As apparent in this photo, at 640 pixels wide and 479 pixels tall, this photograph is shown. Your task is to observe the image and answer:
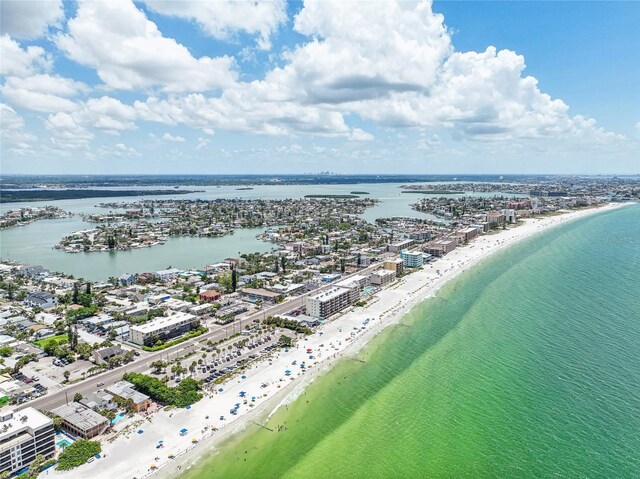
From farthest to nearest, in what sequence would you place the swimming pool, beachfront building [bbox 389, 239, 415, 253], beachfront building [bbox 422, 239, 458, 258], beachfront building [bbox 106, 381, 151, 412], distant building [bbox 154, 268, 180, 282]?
beachfront building [bbox 389, 239, 415, 253]
beachfront building [bbox 422, 239, 458, 258]
distant building [bbox 154, 268, 180, 282]
beachfront building [bbox 106, 381, 151, 412]
the swimming pool

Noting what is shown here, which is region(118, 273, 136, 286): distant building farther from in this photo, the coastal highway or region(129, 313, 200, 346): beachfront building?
the coastal highway

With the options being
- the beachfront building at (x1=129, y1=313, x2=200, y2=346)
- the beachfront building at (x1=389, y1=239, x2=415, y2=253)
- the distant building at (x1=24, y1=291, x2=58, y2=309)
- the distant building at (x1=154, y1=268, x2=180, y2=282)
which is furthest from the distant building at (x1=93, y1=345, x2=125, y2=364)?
the beachfront building at (x1=389, y1=239, x2=415, y2=253)

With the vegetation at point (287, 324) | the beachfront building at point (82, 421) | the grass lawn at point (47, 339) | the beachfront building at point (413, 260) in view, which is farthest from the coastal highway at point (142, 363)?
the beachfront building at point (413, 260)

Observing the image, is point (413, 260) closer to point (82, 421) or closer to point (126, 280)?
point (126, 280)

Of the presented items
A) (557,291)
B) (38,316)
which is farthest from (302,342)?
(557,291)

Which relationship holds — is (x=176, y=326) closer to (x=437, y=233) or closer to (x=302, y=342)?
(x=302, y=342)

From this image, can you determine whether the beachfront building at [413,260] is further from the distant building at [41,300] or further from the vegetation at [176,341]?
the distant building at [41,300]
